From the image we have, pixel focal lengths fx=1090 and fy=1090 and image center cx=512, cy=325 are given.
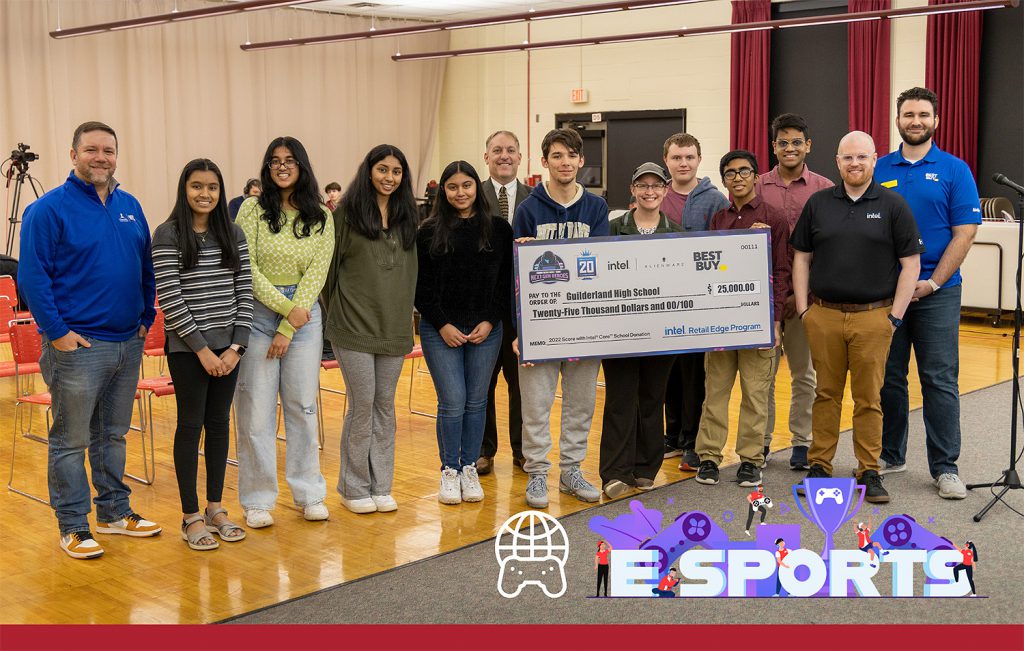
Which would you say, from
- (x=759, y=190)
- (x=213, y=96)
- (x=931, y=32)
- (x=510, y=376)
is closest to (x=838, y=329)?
(x=759, y=190)

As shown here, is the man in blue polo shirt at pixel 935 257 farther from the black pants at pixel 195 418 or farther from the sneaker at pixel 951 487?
the black pants at pixel 195 418

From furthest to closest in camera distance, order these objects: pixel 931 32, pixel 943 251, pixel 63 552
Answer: pixel 931 32 < pixel 943 251 < pixel 63 552

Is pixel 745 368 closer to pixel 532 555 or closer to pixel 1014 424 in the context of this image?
pixel 1014 424

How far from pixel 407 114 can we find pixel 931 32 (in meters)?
7.31

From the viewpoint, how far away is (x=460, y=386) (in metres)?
4.50

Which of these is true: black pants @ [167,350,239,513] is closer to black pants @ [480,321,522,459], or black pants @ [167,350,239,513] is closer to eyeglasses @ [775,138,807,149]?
black pants @ [480,321,522,459]

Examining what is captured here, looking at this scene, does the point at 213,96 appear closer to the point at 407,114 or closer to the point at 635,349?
the point at 407,114

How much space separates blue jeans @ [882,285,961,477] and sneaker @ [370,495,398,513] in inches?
87.1

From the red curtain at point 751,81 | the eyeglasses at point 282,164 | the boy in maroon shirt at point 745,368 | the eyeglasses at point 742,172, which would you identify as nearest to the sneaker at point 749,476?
the boy in maroon shirt at point 745,368

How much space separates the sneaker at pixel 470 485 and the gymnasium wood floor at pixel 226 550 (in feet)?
0.18

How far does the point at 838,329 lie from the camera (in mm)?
4469

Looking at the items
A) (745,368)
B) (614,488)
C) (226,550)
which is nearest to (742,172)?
(745,368)

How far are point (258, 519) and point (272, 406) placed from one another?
1.46 ft

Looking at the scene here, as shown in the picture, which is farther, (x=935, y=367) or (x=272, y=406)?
(x=935, y=367)
